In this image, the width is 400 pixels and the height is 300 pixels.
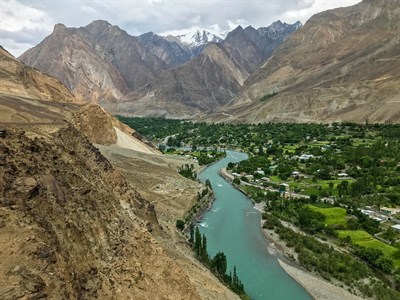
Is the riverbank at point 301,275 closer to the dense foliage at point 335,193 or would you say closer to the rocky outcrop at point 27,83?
the dense foliage at point 335,193

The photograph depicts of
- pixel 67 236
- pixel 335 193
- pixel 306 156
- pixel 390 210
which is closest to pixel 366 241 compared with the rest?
pixel 390 210

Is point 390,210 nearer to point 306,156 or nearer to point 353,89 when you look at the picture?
point 306,156

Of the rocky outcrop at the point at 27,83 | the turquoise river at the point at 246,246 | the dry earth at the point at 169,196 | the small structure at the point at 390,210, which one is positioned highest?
the rocky outcrop at the point at 27,83

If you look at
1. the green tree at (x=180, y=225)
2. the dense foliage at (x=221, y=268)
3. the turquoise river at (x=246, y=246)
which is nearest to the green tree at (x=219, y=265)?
the dense foliage at (x=221, y=268)

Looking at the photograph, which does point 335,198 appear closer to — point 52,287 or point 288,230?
point 288,230

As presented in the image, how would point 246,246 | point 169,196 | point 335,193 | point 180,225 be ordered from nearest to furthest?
point 246,246 → point 180,225 → point 169,196 → point 335,193

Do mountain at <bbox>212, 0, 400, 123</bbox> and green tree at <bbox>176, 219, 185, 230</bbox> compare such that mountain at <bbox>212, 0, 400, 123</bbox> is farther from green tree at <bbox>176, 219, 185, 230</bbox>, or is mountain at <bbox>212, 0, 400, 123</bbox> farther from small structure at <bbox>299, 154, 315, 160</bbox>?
green tree at <bbox>176, 219, 185, 230</bbox>
